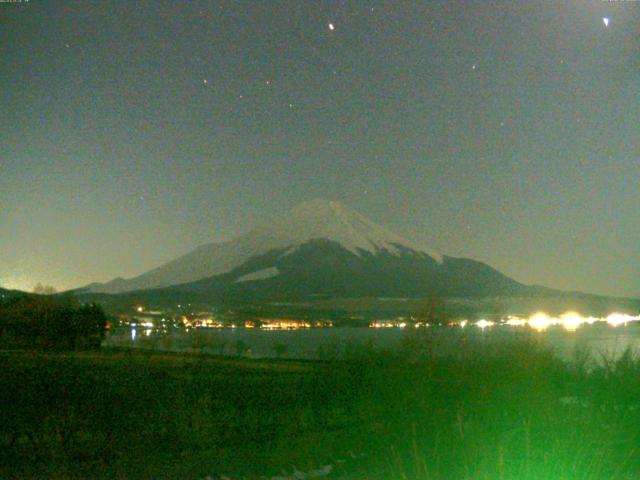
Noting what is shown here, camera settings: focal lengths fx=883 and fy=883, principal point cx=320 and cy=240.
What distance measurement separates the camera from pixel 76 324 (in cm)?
5366

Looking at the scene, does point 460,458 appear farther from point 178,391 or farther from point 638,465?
point 178,391

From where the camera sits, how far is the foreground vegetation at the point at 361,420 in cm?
1134

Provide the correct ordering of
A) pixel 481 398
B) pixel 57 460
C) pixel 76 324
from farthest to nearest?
pixel 76 324, pixel 481 398, pixel 57 460

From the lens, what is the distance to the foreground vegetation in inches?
447

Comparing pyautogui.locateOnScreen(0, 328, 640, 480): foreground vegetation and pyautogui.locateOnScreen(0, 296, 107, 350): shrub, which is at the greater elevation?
pyautogui.locateOnScreen(0, 296, 107, 350): shrub

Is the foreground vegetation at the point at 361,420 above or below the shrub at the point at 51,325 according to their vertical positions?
below

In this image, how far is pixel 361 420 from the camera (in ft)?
55.0

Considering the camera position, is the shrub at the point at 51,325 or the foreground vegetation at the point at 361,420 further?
the shrub at the point at 51,325

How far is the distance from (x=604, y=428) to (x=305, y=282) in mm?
152560

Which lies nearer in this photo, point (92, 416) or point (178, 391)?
point (92, 416)

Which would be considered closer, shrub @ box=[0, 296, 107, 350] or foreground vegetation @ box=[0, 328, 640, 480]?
foreground vegetation @ box=[0, 328, 640, 480]

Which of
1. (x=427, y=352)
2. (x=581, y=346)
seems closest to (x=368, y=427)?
(x=427, y=352)

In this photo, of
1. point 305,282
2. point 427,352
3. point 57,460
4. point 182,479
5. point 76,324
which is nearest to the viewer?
point 182,479

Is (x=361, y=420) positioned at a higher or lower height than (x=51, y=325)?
lower
